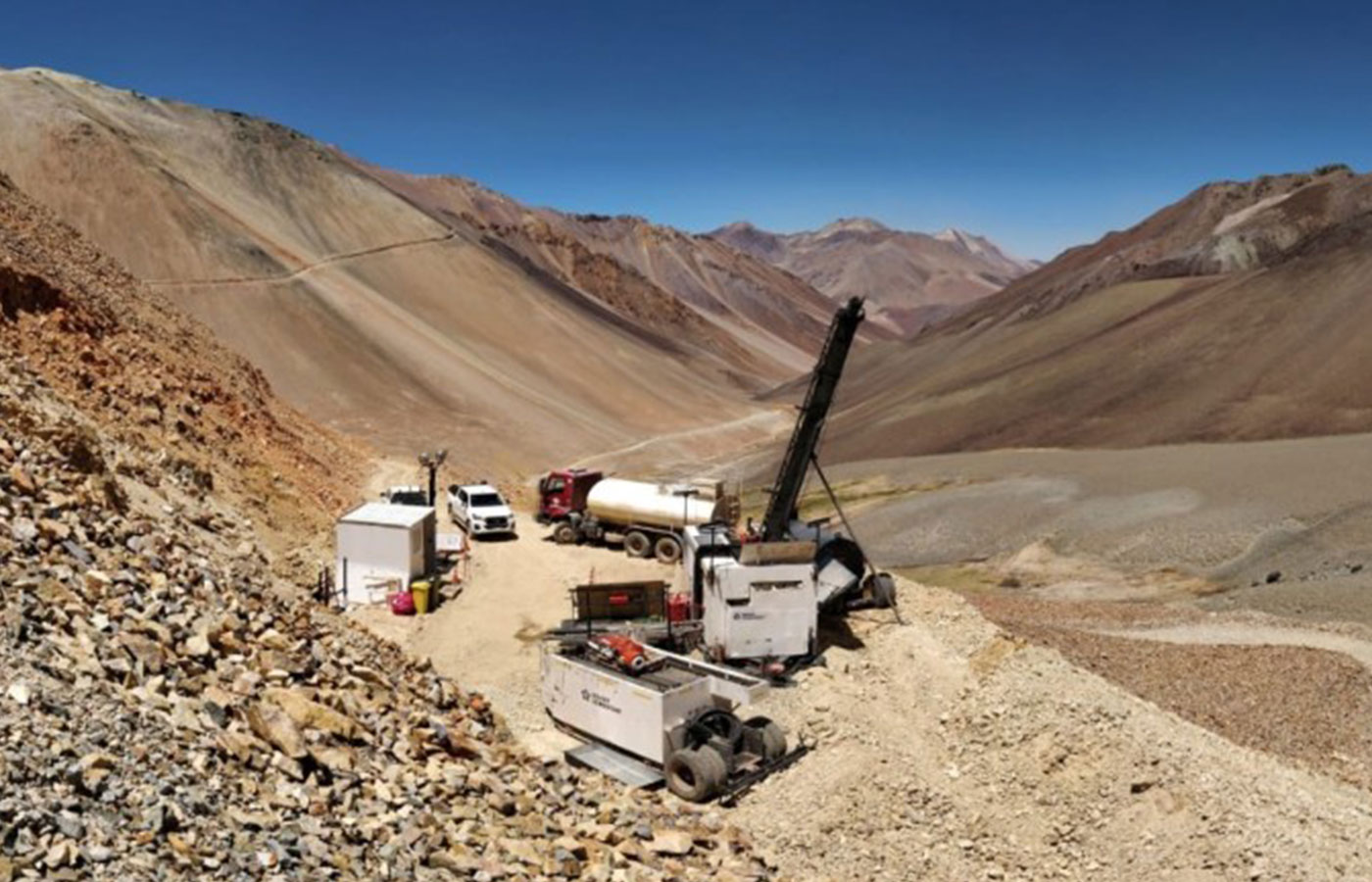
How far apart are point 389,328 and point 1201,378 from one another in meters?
47.0

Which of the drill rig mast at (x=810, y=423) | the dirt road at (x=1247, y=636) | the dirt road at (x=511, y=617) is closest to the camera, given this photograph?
the dirt road at (x=511, y=617)

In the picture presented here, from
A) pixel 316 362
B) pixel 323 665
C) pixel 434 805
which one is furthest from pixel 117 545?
pixel 316 362

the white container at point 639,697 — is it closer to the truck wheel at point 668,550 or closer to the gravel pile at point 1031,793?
the gravel pile at point 1031,793

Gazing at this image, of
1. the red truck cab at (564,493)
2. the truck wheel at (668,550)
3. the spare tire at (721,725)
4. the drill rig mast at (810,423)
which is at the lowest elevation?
the spare tire at (721,725)

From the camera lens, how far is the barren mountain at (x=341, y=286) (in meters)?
59.6

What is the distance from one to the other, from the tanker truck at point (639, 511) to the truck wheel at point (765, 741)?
11544 millimetres

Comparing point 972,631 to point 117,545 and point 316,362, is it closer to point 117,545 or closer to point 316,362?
point 117,545

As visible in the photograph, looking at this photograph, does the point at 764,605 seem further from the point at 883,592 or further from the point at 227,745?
the point at 227,745

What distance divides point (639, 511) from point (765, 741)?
532 inches

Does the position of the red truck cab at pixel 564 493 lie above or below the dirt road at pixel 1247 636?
above

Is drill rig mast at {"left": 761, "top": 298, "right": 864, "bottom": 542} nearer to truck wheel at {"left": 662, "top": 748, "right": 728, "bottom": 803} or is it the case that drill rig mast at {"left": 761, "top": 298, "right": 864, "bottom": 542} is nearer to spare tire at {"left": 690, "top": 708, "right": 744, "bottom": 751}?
spare tire at {"left": 690, "top": 708, "right": 744, "bottom": 751}

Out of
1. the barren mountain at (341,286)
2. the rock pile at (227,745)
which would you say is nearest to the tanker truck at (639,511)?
the rock pile at (227,745)

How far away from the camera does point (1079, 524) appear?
38.2m

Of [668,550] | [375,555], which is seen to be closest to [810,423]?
[668,550]
